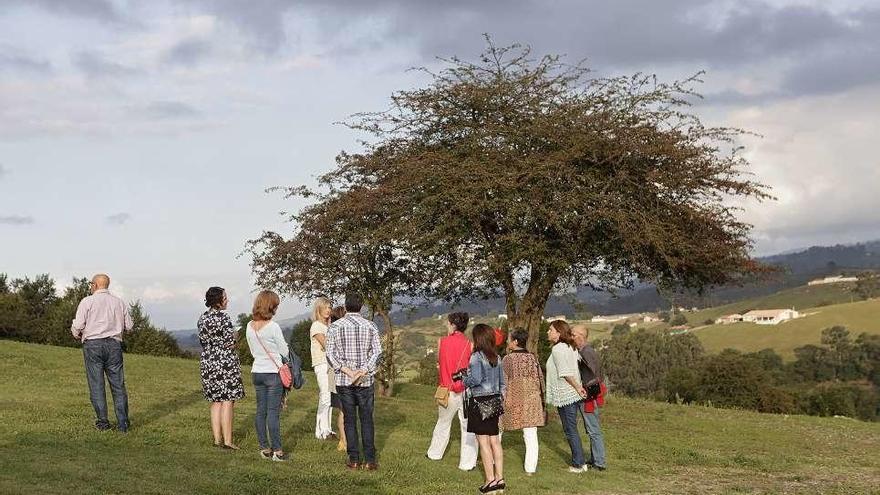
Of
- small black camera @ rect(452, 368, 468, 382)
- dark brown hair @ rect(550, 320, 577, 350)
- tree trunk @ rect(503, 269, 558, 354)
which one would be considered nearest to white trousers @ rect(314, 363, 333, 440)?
small black camera @ rect(452, 368, 468, 382)

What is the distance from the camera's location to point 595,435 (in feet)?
47.6

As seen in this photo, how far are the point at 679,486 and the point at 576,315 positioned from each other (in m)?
10.9

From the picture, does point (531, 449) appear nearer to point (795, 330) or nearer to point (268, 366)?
point (268, 366)

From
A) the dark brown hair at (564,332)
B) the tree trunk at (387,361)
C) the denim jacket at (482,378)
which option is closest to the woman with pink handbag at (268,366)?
the denim jacket at (482,378)

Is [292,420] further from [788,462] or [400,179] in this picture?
[788,462]

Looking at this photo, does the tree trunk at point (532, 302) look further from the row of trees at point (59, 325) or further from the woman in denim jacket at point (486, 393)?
the row of trees at point (59, 325)

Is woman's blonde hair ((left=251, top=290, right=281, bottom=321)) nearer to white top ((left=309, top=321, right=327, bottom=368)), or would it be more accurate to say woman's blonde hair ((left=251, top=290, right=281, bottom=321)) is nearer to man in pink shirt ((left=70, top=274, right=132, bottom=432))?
white top ((left=309, top=321, right=327, bottom=368))

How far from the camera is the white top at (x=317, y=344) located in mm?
14594

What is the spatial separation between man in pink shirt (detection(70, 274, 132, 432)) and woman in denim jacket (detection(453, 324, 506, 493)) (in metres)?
5.75

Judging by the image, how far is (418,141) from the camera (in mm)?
25031

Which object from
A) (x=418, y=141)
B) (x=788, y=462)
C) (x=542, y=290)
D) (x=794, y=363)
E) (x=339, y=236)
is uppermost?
(x=418, y=141)

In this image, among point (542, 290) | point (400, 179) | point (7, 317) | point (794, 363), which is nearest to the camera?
point (400, 179)

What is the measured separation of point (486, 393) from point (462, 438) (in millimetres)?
1798

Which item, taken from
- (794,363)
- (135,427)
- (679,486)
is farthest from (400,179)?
(794,363)
